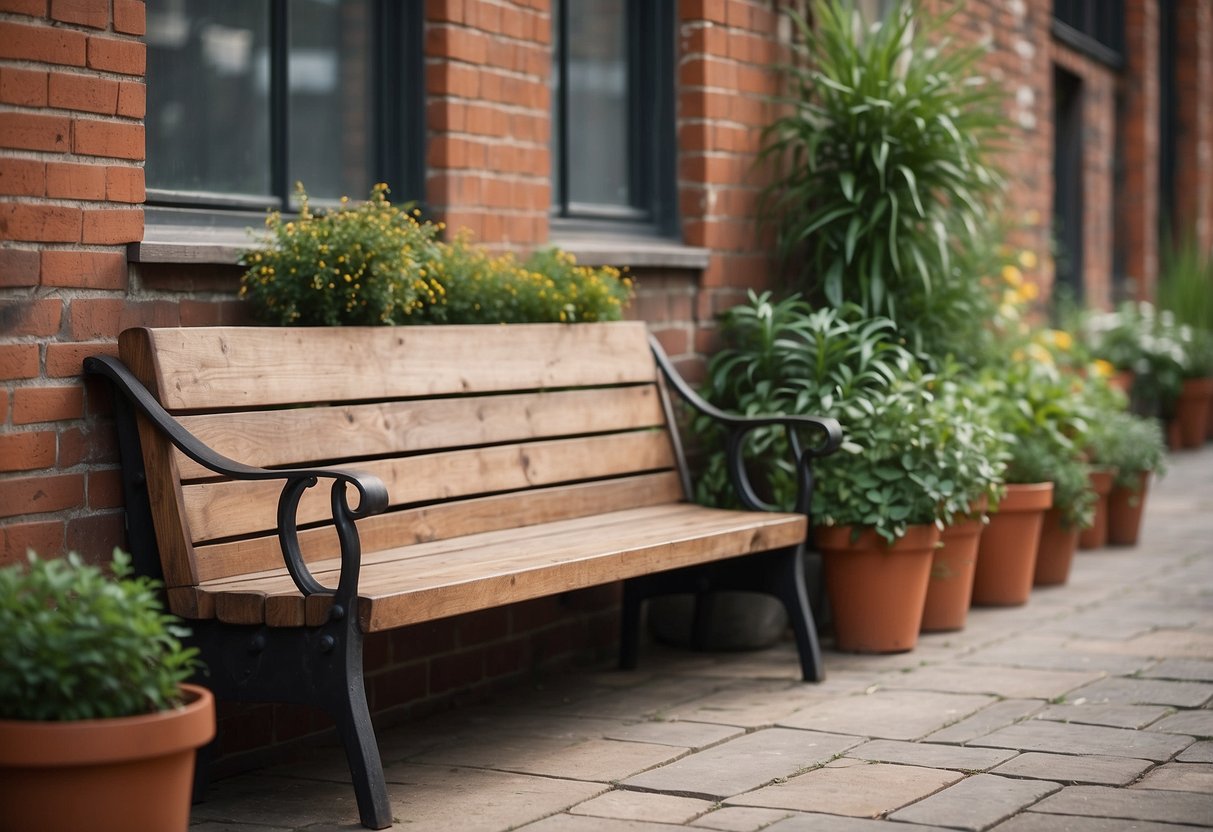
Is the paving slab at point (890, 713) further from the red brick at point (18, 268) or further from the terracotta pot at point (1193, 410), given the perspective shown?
the terracotta pot at point (1193, 410)

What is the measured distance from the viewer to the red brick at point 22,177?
128 inches

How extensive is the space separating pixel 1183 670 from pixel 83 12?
3.47 meters

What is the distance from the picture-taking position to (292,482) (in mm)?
3303

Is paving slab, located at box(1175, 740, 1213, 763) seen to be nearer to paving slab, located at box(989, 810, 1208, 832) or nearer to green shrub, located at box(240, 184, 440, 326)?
paving slab, located at box(989, 810, 1208, 832)

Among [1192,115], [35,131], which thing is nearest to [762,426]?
[35,131]

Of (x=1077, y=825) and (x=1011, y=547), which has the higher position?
(x=1011, y=547)

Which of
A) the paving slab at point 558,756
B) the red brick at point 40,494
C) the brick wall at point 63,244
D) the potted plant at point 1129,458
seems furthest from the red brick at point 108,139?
the potted plant at point 1129,458

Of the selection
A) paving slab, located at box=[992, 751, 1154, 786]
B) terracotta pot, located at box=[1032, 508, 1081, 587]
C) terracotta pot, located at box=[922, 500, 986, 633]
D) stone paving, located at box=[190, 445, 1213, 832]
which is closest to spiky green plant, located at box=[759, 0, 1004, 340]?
terracotta pot, located at box=[922, 500, 986, 633]

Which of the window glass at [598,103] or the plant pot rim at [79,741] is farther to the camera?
the window glass at [598,103]

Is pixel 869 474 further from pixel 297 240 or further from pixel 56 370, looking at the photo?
pixel 56 370

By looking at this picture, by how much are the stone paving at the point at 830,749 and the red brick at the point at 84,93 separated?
1.51m

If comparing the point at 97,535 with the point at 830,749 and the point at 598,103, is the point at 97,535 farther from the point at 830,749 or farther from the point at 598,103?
the point at 598,103

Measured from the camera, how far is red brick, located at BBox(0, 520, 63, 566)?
3264 millimetres

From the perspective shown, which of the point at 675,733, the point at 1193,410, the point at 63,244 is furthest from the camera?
the point at 1193,410
